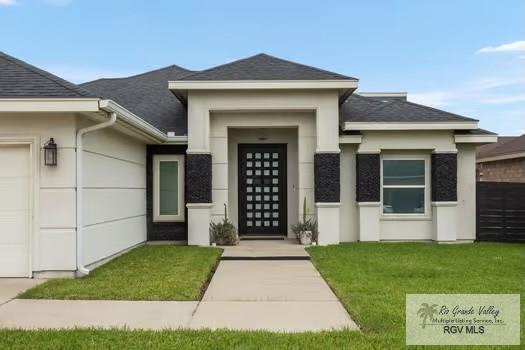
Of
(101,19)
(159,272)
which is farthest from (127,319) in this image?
(101,19)

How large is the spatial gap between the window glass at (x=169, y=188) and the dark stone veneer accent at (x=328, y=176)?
3.68 meters

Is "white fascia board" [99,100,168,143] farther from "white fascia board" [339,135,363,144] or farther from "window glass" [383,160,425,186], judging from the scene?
"window glass" [383,160,425,186]

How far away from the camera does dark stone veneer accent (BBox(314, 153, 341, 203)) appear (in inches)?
474

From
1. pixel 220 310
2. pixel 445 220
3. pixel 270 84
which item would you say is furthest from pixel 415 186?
pixel 220 310

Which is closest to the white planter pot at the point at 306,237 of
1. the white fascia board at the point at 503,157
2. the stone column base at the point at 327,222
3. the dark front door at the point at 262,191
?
the stone column base at the point at 327,222

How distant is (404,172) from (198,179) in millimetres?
5345

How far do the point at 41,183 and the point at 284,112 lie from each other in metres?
6.42

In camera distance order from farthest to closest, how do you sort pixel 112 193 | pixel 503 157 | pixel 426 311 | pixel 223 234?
pixel 503 157 < pixel 223 234 < pixel 112 193 < pixel 426 311

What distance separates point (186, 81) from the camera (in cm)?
1183

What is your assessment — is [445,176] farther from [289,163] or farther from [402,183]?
[289,163]

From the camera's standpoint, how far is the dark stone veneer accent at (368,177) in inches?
492

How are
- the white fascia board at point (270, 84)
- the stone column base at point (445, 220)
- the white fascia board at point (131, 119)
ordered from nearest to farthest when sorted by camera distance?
the white fascia board at point (131, 119) → the white fascia board at point (270, 84) → the stone column base at point (445, 220)

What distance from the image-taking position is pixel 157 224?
41.9 ft

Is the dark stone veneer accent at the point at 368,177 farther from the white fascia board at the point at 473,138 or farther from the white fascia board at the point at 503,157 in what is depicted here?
the white fascia board at the point at 503,157
